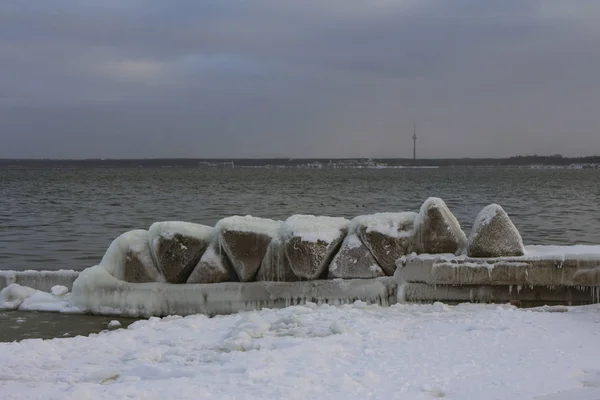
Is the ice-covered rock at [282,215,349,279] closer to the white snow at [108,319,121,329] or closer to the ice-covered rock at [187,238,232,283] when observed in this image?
the ice-covered rock at [187,238,232,283]

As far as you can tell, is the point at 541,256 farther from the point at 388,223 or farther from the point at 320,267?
the point at 320,267

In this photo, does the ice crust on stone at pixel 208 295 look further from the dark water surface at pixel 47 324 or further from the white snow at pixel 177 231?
the white snow at pixel 177 231

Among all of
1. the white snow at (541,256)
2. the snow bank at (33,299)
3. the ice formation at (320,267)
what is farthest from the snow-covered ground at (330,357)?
the snow bank at (33,299)

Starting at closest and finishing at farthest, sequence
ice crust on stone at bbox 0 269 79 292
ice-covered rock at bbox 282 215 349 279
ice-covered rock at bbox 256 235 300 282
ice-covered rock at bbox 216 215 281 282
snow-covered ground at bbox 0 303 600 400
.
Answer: snow-covered ground at bbox 0 303 600 400 < ice-covered rock at bbox 282 215 349 279 < ice-covered rock at bbox 256 235 300 282 < ice-covered rock at bbox 216 215 281 282 < ice crust on stone at bbox 0 269 79 292

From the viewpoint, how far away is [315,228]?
8.55 meters

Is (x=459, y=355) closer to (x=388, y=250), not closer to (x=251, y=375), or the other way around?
(x=251, y=375)

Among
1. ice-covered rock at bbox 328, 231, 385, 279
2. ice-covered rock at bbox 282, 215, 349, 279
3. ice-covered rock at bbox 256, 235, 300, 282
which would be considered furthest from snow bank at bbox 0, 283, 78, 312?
ice-covered rock at bbox 328, 231, 385, 279

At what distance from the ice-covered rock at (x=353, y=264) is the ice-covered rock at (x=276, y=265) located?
502mm

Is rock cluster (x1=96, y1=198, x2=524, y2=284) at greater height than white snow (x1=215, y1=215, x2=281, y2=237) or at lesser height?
lesser

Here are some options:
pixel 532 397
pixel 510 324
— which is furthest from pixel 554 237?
pixel 532 397

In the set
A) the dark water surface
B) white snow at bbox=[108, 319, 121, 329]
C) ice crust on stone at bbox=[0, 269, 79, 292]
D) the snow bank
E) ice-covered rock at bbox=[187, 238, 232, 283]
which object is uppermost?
ice-covered rock at bbox=[187, 238, 232, 283]

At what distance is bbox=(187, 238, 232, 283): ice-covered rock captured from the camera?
28.0 feet

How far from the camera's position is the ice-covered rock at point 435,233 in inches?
330

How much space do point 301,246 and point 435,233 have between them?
1618mm
